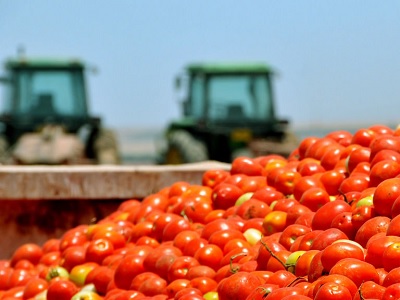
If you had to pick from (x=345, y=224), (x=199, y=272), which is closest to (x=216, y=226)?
(x=199, y=272)

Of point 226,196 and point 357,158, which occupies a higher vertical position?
point 357,158

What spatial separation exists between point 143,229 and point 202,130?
1032cm

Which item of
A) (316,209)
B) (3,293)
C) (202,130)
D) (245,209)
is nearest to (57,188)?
(3,293)

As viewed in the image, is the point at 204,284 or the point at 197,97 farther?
the point at 197,97

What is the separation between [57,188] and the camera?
5496 millimetres

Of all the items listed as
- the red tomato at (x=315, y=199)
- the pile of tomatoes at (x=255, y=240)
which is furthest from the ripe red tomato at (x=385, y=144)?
the red tomato at (x=315, y=199)

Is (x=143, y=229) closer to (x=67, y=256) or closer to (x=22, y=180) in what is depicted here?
(x=67, y=256)

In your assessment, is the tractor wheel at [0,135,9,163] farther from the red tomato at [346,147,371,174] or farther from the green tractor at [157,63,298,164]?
the red tomato at [346,147,371,174]

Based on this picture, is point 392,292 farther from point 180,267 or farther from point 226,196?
point 226,196

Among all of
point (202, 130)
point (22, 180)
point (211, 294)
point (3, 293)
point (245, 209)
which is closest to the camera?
point (211, 294)

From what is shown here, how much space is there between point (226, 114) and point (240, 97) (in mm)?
402

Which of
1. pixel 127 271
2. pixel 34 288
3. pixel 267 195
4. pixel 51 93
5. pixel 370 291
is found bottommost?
pixel 34 288

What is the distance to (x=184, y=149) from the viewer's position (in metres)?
13.4

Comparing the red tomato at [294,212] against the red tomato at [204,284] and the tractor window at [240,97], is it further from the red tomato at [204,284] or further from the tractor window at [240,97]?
the tractor window at [240,97]
